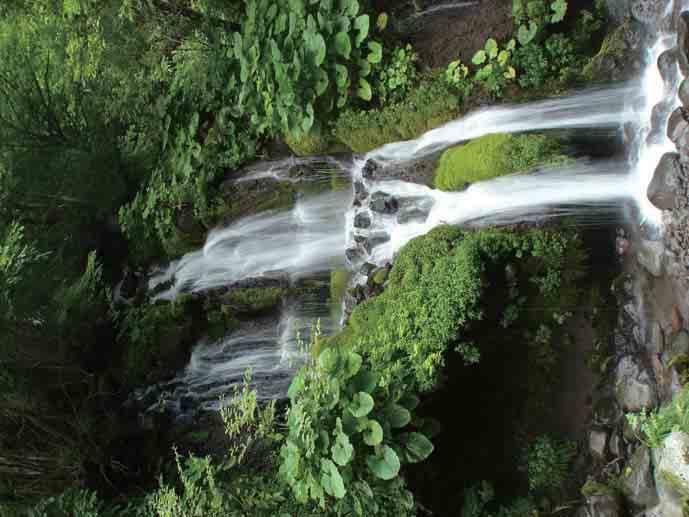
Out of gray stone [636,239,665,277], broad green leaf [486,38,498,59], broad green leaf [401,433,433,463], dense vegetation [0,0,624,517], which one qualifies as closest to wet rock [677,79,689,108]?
dense vegetation [0,0,624,517]

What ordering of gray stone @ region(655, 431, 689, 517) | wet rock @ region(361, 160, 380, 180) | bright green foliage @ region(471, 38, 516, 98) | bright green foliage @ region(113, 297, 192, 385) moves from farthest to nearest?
bright green foliage @ region(113, 297, 192, 385) → wet rock @ region(361, 160, 380, 180) → bright green foliage @ region(471, 38, 516, 98) → gray stone @ region(655, 431, 689, 517)

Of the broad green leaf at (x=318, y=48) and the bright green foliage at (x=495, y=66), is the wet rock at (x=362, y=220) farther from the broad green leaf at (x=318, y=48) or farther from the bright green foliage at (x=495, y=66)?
the bright green foliage at (x=495, y=66)

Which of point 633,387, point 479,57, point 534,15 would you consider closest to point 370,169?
point 479,57

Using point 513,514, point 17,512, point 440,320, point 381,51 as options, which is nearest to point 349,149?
point 381,51

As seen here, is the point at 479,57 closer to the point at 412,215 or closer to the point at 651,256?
the point at 412,215

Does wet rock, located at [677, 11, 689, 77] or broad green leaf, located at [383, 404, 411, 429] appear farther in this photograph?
wet rock, located at [677, 11, 689, 77]

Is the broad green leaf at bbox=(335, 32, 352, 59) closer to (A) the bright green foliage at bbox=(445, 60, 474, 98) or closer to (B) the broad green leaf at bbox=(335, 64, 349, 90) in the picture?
(B) the broad green leaf at bbox=(335, 64, 349, 90)

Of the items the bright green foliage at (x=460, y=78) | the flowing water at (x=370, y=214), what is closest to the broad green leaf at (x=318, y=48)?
the flowing water at (x=370, y=214)
